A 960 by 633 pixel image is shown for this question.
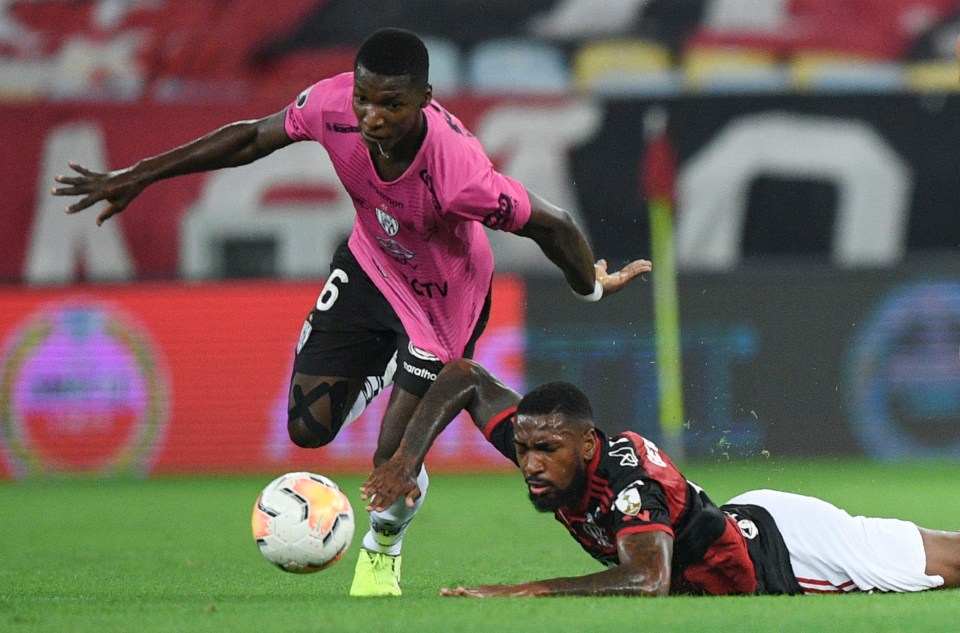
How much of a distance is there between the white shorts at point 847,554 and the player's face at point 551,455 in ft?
3.66

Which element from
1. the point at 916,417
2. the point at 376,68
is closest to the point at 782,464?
the point at 916,417

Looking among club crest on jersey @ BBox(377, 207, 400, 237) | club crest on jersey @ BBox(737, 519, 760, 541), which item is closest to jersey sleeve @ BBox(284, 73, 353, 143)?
club crest on jersey @ BBox(377, 207, 400, 237)

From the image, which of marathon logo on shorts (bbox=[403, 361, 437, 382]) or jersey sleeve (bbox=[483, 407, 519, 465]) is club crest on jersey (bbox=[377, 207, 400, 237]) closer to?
marathon logo on shorts (bbox=[403, 361, 437, 382])

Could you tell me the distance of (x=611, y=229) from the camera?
15.8 metres

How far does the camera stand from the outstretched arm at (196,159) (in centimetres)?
612

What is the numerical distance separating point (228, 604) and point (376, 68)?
6.60ft

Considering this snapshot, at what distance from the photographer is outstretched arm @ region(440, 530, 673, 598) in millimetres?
5012

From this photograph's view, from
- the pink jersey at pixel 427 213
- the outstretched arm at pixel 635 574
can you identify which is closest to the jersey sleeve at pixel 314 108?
the pink jersey at pixel 427 213

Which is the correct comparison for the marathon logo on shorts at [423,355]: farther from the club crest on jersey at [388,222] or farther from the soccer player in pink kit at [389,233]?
the club crest on jersey at [388,222]

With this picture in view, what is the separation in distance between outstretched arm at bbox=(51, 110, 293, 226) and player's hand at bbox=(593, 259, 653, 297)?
1483 millimetres

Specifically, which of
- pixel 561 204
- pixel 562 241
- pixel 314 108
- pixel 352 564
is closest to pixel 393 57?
pixel 314 108

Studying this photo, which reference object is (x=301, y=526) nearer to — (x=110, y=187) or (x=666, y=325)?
(x=110, y=187)

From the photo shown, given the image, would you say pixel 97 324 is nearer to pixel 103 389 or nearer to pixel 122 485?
pixel 103 389

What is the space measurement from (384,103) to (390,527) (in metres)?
1.81
